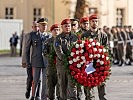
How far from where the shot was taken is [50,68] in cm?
1477

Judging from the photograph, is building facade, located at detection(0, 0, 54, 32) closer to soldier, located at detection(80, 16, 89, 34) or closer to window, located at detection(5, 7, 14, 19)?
window, located at detection(5, 7, 14, 19)

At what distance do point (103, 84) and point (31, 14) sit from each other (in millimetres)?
40212

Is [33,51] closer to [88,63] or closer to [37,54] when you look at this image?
[37,54]

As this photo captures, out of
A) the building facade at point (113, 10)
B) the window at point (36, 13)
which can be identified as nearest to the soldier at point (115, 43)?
the building facade at point (113, 10)

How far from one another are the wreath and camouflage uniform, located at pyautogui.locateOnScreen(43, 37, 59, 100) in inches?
56.7

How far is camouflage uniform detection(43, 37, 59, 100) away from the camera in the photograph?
14.5 meters

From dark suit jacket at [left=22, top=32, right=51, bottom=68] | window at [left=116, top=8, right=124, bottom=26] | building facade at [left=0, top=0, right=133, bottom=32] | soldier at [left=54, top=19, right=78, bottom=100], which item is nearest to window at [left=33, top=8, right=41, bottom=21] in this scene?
building facade at [left=0, top=0, right=133, bottom=32]

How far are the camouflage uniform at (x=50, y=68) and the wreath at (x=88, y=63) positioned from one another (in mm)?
1439

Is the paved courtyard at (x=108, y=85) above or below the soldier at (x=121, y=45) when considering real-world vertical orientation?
below

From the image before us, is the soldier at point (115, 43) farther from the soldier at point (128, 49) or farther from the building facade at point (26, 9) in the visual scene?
the building facade at point (26, 9)

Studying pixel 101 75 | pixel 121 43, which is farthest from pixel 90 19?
pixel 121 43

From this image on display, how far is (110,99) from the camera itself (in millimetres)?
16562

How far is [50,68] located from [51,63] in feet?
0.52

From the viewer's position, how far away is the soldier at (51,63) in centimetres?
1455
